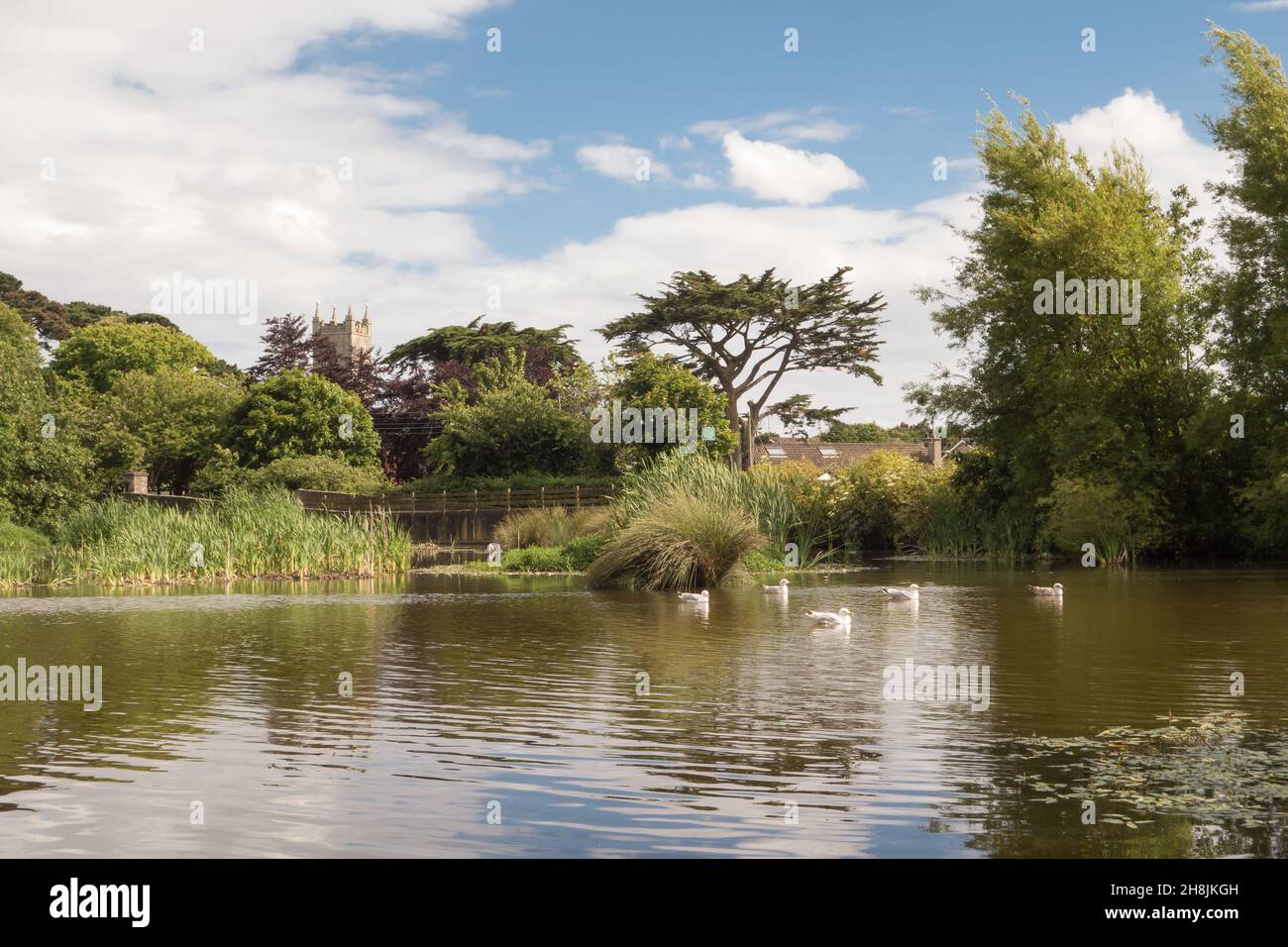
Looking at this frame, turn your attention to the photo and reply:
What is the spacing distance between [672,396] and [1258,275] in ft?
66.8

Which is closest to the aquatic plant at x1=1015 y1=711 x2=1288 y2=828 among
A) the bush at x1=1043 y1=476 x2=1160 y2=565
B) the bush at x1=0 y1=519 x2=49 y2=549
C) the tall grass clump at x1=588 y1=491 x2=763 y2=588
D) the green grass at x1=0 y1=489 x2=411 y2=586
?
the tall grass clump at x1=588 y1=491 x2=763 y2=588

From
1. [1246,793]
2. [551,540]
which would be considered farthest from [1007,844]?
[551,540]

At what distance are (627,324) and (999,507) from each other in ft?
60.3

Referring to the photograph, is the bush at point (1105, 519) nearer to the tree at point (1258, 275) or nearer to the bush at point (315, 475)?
the tree at point (1258, 275)

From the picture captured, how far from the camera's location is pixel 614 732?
822cm

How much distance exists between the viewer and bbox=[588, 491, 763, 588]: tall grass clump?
73.8 ft

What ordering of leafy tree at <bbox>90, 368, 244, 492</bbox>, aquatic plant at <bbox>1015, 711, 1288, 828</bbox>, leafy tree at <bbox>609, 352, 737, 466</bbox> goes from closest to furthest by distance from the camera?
aquatic plant at <bbox>1015, 711, 1288, 828</bbox> < leafy tree at <bbox>609, 352, 737, 466</bbox> < leafy tree at <bbox>90, 368, 244, 492</bbox>

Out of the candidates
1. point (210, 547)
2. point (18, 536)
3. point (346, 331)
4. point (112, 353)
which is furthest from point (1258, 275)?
point (346, 331)

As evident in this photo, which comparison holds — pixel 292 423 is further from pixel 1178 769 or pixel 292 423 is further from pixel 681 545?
pixel 1178 769

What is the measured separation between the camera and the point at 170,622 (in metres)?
17.1

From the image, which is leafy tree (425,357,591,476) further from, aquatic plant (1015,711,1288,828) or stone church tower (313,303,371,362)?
stone church tower (313,303,371,362)

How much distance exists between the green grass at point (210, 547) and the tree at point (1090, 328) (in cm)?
1816

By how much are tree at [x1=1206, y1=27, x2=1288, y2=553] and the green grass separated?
2109 centimetres

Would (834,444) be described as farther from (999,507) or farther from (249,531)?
(249,531)
